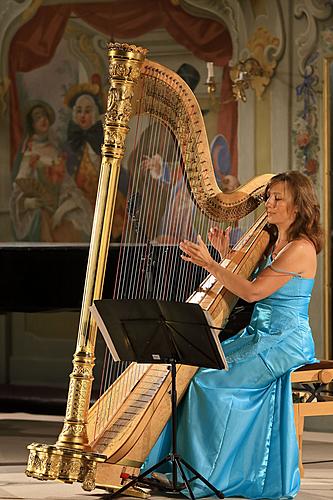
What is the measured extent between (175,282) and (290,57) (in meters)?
2.49

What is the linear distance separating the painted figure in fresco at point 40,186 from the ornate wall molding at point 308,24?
2175 mm

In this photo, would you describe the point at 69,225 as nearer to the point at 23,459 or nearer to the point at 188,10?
the point at 188,10

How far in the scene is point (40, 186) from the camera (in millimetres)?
8852

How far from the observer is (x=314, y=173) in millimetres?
7629

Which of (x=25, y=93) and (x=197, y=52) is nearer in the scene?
(x=197, y=52)

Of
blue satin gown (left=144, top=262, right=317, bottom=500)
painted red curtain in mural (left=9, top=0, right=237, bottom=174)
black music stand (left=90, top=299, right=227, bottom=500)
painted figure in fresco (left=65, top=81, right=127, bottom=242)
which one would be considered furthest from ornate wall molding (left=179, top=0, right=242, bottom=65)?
black music stand (left=90, top=299, right=227, bottom=500)

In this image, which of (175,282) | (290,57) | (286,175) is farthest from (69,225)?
(286,175)

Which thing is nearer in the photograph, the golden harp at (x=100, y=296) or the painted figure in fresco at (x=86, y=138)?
the golden harp at (x=100, y=296)

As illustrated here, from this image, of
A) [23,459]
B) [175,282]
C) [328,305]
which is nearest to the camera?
[23,459]

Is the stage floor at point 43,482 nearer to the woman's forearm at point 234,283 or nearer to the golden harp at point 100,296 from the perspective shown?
the golden harp at point 100,296

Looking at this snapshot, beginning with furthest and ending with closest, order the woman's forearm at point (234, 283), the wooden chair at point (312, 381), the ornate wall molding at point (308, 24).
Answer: the ornate wall molding at point (308, 24) < the wooden chair at point (312, 381) < the woman's forearm at point (234, 283)

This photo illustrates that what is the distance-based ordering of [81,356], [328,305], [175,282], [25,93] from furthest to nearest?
[25,93] → [328,305] → [175,282] → [81,356]

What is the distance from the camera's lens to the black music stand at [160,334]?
4082 mm

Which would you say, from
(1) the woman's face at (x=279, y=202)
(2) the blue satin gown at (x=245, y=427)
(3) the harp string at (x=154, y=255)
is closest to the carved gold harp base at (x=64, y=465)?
(3) the harp string at (x=154, y=255)
